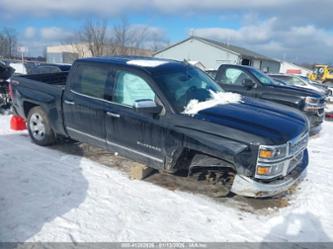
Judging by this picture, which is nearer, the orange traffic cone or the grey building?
the orange traffic cone

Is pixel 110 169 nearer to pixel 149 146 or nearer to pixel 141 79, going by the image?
pixel 149 146

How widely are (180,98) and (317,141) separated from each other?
545 centimetres

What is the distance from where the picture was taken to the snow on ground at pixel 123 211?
356cm

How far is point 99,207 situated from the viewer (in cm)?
407

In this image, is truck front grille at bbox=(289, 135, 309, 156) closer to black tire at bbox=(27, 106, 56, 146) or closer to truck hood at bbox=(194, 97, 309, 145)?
truck hood at bbox=(194, 97, 309, 145)

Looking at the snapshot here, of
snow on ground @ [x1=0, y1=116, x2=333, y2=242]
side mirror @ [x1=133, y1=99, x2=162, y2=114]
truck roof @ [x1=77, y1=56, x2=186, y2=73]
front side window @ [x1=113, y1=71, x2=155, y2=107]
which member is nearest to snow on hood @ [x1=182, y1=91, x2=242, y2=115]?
side mirror @ [x1=133, y1=99, x2=162, y2=114]

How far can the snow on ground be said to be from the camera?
356 centimetres

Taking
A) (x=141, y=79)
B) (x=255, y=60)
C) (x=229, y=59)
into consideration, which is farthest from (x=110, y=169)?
(x=255, y=60)

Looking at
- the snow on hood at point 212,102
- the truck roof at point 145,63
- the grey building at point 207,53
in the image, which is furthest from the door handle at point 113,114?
the grey building at point 207,53

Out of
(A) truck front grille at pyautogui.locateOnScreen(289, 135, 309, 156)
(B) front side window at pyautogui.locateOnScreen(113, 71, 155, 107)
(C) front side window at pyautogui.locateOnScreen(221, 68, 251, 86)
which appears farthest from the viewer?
(C) front side window at pyautogui.locateOnScreen(221, 68, 251, 86)

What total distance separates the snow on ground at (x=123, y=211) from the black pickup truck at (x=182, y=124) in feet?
1.30

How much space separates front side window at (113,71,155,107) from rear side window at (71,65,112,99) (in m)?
0.24

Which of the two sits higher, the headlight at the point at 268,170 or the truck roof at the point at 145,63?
the truck roof at the point at 145,63

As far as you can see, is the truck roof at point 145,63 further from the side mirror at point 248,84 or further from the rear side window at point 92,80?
the side mirror at point 248,84
